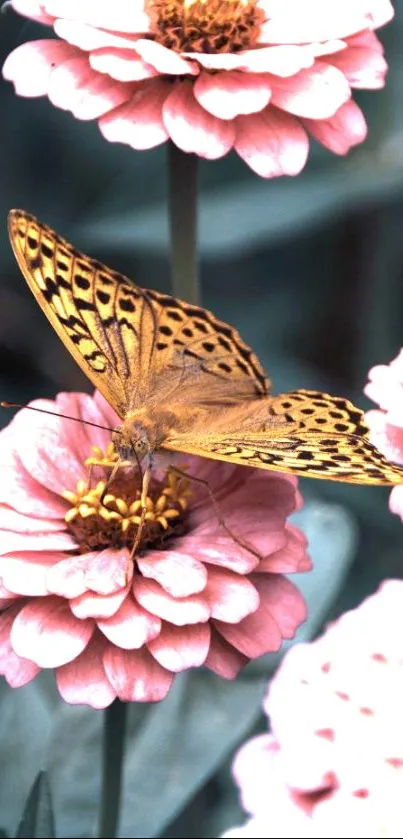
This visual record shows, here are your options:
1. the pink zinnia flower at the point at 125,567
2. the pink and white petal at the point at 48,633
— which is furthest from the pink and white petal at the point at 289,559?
the pink and white petal at the point at 48,633

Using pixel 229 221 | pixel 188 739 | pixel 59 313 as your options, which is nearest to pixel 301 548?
pixel 59 313

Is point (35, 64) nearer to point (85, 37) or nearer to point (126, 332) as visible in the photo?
point (85, 37)

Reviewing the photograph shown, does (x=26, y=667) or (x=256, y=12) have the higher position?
(x=256, y=12)

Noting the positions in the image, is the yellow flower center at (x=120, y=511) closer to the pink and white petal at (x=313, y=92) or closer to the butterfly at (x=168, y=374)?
the butterfly at (x=168, y=374)

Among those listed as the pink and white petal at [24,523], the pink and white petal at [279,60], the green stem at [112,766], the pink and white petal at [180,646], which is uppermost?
the pink and white petal at [279,60]

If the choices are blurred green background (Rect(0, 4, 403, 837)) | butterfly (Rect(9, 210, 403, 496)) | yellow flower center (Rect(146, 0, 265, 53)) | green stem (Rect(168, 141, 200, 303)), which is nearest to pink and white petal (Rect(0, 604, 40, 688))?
butterfly (Rect(9, 210, 403, 496))

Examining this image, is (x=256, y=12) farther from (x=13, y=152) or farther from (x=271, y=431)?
(x=13, y=152)

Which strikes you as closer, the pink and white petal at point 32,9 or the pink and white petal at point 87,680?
the pink and white petal at point 87,680
